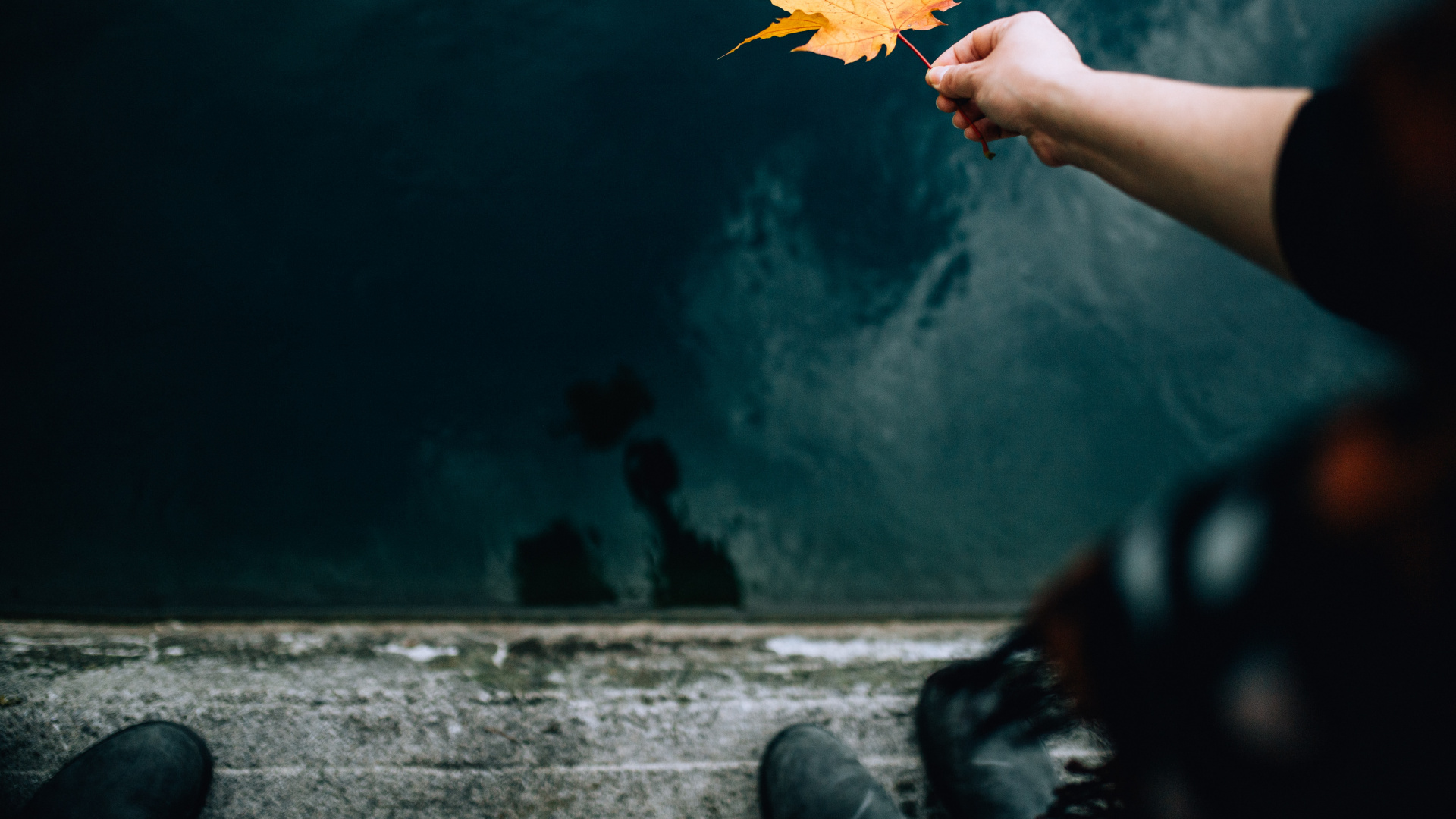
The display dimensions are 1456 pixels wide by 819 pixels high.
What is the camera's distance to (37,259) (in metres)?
1.32

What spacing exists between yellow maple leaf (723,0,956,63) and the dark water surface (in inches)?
18.9

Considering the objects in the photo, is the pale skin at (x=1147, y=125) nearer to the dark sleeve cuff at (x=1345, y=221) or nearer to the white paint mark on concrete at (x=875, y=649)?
the dark sleeve cuff at (x=1345, y=221)

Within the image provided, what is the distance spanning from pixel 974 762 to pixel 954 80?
108cm

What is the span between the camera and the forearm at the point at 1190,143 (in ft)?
1.60

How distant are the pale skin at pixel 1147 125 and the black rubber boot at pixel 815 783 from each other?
0.95 metres

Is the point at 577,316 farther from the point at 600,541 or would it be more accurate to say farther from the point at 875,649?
the point at 875,649

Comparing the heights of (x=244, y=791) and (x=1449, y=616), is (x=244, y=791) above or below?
below

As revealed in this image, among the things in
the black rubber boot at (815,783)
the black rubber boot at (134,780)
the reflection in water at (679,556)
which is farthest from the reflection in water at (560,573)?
the black rubber boot at (134,780)

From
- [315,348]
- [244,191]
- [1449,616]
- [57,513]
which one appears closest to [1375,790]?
[1449,616]

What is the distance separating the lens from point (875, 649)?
49.3 inches

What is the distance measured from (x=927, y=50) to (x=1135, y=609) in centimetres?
138

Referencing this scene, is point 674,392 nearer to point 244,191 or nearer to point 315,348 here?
point 315,348

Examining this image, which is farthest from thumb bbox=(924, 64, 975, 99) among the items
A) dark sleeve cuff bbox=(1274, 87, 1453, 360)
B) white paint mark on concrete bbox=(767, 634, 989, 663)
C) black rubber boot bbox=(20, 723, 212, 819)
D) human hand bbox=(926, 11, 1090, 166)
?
black rubber boot bbox=(20, 723, 212, 819)

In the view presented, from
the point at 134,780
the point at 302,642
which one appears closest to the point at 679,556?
the point at 302,642
